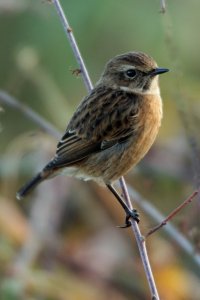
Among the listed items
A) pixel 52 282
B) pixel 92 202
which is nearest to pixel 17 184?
pixel 92 202

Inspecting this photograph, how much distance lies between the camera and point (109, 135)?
639cm

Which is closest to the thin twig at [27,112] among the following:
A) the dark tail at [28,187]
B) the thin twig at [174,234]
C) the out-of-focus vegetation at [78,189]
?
the dark tail at [28,187]

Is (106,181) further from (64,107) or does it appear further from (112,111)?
(64,107)

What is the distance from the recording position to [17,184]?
7922 mm

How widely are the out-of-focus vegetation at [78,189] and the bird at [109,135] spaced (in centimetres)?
34

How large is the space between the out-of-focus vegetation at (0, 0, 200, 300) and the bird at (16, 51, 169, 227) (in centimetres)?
34

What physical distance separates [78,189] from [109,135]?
1810mm

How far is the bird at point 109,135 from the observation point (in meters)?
6.30

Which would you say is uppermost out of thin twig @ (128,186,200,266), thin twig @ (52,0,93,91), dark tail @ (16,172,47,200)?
thin twig @ (52,0,93,91)

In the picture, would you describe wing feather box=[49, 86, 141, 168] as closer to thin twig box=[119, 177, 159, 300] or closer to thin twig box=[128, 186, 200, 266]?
thin twig box=[128, 186, 200, 266]

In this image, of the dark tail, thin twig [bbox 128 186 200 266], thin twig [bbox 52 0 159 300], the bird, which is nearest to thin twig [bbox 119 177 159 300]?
thin twig [bbox 52 0 159 300]

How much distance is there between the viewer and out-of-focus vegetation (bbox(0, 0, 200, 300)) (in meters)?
7.25

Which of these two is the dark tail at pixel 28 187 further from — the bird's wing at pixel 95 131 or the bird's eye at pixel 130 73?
the bird's eye at pixel 130 73

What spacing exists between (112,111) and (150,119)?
27cm
